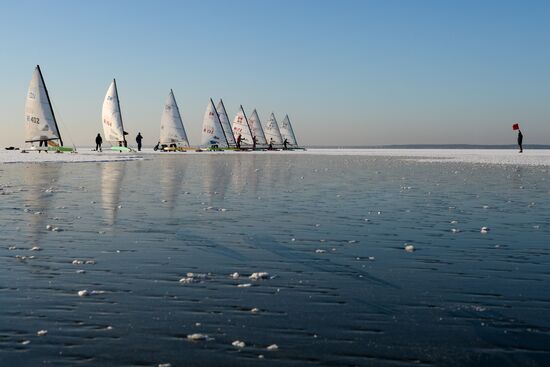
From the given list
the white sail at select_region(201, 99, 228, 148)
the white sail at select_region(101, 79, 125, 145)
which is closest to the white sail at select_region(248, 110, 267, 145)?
the white sail at select_region(201, 99, 228, 148)

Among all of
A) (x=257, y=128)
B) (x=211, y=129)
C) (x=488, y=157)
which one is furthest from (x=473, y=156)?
(x=257, y=128)

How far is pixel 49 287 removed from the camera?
7734 millimetres

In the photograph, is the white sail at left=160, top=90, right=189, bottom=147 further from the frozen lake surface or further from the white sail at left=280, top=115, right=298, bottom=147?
the frozen lake surface

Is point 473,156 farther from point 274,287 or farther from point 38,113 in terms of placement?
point 274,287

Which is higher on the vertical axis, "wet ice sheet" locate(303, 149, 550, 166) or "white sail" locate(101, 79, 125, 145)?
"white sail" locate(101, 79, 125, 145)

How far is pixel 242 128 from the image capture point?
113 meters

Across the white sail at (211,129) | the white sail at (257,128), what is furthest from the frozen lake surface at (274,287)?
the white sail at (257,128)

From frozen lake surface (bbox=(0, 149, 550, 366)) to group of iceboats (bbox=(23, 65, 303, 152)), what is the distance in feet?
193

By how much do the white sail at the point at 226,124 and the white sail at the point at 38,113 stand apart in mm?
37617

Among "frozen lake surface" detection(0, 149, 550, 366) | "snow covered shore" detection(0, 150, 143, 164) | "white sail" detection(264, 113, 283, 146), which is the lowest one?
"frozen lake surface" detection(0, 149, 550, 366)

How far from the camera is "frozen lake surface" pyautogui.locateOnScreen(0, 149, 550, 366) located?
5469 millimetres

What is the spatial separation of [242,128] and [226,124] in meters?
7.45

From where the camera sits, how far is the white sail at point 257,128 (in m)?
117

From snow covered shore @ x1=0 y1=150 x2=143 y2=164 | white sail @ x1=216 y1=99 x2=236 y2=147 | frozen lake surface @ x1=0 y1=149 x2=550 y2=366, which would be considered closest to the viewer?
frozen lake surface @ x1=0 y1=149 x2=550 y2=366
